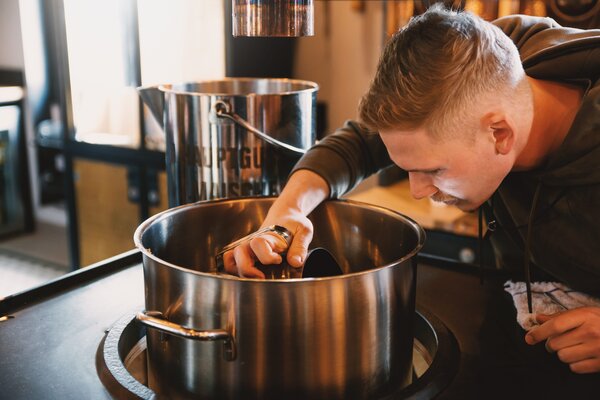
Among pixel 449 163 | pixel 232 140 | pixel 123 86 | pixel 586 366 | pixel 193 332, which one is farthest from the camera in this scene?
pixel 123 86

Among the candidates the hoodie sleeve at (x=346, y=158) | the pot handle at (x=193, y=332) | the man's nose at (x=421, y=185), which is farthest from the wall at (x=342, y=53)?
the pot handle at (x=193, y=332)

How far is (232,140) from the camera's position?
1196 mm

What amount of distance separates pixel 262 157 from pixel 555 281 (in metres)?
0.57

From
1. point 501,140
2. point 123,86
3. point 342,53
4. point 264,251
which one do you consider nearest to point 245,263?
point 264,251

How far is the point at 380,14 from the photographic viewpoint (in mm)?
2588

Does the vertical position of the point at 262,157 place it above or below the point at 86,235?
above

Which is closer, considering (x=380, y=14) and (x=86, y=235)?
(x=380, y=14)

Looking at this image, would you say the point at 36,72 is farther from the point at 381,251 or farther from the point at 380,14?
the point at 381,251

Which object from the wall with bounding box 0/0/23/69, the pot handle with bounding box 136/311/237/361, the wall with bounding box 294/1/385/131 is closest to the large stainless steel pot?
the pot handle with bounding box 136/311/237/361

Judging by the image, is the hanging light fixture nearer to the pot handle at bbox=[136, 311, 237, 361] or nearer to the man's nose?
the man's nose

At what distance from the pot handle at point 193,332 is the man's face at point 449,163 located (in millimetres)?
398

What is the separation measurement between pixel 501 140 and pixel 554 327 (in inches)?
10.9

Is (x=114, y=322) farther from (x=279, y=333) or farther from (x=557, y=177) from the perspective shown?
(x=557, y=177)

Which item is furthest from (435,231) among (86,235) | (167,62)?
(86,235)
